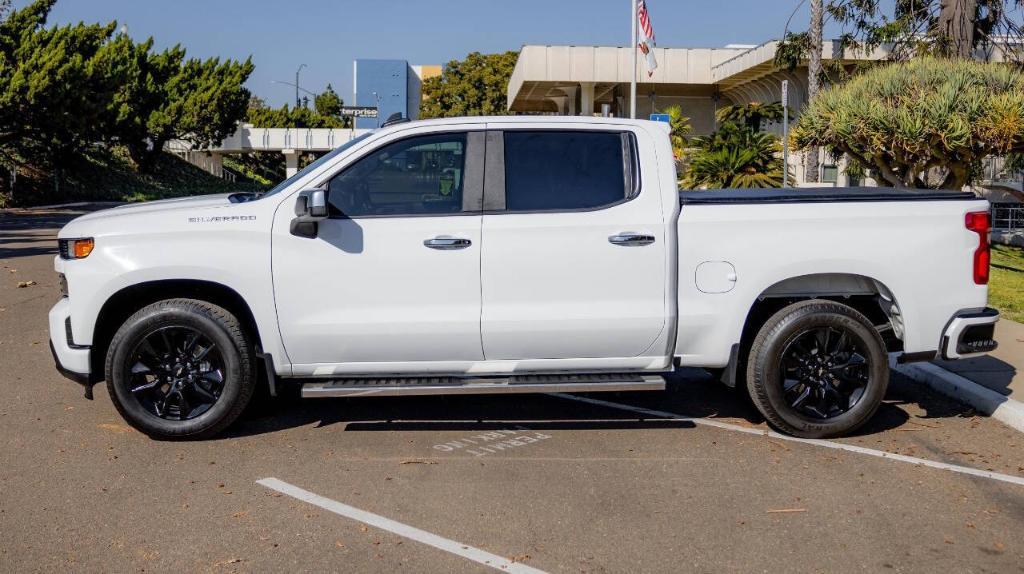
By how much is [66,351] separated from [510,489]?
115 inches

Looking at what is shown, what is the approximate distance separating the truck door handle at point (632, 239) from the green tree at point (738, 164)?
15711 mm

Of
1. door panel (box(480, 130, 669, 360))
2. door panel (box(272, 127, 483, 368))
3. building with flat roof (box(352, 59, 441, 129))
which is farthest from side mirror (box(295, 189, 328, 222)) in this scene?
building with flat roof (box(352, 59, 441, 129))

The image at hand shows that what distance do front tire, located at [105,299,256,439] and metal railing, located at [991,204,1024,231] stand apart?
21.9m

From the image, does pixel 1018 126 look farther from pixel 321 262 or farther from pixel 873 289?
pixel 321 262

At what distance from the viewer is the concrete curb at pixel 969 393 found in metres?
6.89

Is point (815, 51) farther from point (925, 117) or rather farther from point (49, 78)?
point (49, 78)

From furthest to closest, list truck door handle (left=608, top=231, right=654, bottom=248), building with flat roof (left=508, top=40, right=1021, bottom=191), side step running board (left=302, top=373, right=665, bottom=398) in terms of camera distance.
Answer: building with flat roof (left=508, top=40, right=1021, bottom=191), truck door handle (left=608, top=231, right=654, bottom=248), side step running board (left=302, top=373, right=665, bottom=398)

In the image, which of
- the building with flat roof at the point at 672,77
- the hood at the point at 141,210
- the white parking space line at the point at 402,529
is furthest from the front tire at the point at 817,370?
the building with flat roof at the point at 672,77

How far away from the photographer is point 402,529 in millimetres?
4895

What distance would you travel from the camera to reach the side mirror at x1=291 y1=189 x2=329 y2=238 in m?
5.95

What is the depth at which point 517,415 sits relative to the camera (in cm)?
721

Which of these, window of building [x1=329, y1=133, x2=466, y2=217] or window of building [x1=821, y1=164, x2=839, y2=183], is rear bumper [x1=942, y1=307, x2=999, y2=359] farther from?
window of building [x1=821, y1=164, x2=839, y2=183]

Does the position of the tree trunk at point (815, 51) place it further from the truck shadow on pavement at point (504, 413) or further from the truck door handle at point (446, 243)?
the truck door handle at point (446, 243)

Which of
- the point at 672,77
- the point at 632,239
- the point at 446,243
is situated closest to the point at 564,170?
the point at 632,239
